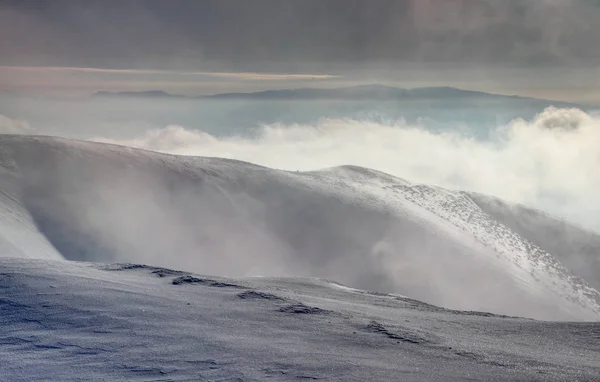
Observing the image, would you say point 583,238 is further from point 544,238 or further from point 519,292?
point 519,292

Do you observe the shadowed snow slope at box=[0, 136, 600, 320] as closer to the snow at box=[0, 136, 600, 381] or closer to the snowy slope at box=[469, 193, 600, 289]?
the snow at box=[0, 136, 600, 381]

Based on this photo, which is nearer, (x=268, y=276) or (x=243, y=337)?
(x=243, y=337)

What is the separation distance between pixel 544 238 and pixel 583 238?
550 centimetres

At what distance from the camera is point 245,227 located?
3152 centimetres

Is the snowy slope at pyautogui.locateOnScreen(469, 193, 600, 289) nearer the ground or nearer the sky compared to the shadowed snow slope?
nearer the sky

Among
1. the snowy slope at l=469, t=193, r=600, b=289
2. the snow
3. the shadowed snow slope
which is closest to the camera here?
the snow

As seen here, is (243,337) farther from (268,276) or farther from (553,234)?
(553,234)

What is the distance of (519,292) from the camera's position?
36031mm

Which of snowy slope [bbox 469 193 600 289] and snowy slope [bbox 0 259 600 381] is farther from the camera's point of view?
snowy slope [bbox 469 193 600 289]

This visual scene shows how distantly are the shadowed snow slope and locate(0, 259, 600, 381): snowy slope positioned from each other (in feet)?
36.5

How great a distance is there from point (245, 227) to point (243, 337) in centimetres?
2389

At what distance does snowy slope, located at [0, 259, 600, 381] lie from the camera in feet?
21.4

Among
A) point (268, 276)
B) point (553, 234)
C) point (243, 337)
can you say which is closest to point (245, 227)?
point (268, 276)

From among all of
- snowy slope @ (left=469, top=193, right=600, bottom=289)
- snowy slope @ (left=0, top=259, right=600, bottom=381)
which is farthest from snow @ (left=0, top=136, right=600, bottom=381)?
snowy slope @ (left=469, top=193, right=600, bottom=289)
